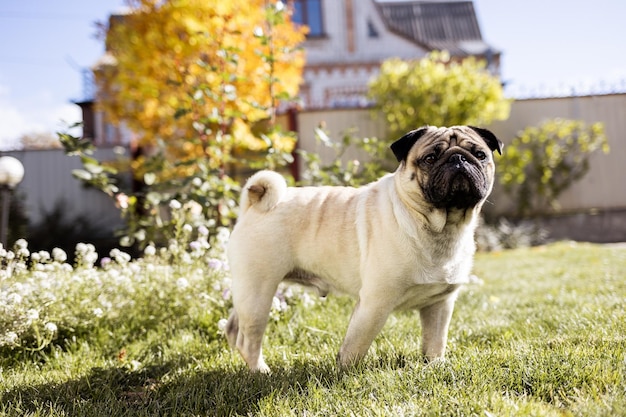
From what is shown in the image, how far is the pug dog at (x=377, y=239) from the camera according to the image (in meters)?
2.56

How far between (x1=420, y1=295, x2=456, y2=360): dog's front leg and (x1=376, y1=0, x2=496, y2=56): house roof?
63.2 ft

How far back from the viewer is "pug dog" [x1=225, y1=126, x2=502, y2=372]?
2564 millimetres

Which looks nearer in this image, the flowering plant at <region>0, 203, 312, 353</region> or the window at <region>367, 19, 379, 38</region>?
the flowering plant at <region>0, 203, 312, 353</region>

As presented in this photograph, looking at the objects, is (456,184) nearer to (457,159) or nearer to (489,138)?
(457,159)

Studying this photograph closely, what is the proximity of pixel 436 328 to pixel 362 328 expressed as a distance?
1.48 feet

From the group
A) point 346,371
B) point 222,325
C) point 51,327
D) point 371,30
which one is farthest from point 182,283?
point 371,30

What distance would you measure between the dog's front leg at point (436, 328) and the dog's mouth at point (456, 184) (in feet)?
1.81

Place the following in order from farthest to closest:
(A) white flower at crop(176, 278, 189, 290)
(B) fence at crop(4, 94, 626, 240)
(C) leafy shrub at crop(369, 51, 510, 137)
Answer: (B) fence at crop(4, 94, 626, 240)
(C) leafy shrub at crop(369, 51, 510, 137)
(A) white flower at crop(176, 278, 189, 290)

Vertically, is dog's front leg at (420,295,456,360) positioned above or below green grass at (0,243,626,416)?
above

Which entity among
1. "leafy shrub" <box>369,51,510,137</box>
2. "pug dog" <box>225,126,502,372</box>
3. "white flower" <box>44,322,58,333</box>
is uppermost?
"leafy shrub" <box>369,51,510,137</box>

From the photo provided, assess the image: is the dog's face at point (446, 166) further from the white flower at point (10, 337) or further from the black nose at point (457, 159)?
the white flower at point (10, 337)

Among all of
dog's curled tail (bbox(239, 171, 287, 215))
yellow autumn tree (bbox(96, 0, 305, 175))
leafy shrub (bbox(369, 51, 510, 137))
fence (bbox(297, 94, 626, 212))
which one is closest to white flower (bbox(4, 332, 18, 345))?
dog's curled tail (bbox(239, 171, 287, 215))

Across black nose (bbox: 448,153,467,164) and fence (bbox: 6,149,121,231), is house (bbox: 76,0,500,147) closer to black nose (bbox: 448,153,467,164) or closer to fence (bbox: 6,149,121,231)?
fence (bbox: 6,149,121,231)

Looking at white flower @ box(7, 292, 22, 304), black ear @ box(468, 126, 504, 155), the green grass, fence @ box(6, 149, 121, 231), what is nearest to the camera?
the green grass
